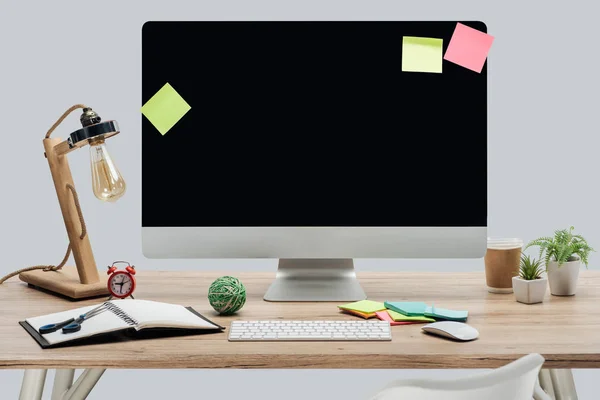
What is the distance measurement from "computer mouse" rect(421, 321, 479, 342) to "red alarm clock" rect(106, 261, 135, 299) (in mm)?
875

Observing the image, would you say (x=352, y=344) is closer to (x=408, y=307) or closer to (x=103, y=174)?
(x=408, y=307)

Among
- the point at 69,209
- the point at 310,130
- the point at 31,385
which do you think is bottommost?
the point at 31,385

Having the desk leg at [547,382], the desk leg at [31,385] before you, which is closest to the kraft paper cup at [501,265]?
the desk leg at [547,382]

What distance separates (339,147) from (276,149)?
7.2 inches

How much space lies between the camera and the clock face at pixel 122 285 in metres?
2.56

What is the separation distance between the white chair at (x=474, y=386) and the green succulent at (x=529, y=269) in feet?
2.57

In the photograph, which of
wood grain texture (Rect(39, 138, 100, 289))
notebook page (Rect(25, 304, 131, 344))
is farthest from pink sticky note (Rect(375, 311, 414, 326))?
wood grain texture (Rect(39, 138, 100, 289))

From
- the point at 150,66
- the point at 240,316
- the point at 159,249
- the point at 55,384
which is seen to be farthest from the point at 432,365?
the point at 55,384

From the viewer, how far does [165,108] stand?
2.57 m

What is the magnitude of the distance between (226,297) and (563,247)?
1009 millimetres

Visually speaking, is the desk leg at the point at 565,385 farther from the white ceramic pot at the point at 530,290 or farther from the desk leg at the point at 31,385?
the desk leg at the point at 31,385

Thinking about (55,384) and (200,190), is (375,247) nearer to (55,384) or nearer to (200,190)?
(200,190)

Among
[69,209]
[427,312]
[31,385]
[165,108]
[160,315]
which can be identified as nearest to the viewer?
[160,315]

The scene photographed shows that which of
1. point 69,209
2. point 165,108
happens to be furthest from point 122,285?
point 165,108
